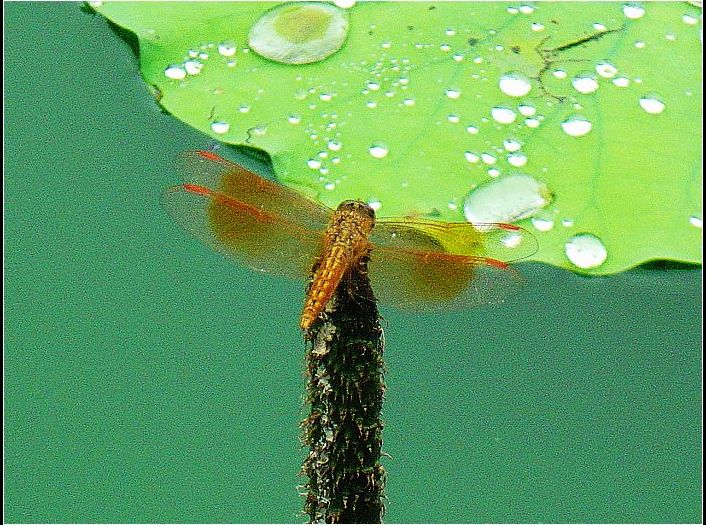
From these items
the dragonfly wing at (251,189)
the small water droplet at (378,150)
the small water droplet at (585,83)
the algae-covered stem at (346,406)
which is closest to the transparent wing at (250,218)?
the dragonfly wing at (251,189)

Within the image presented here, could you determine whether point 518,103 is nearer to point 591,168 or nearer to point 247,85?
point 591,168

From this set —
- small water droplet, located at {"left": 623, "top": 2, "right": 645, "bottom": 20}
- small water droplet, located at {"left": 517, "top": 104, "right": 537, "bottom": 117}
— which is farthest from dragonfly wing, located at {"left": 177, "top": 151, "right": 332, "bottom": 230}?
small water droplet, located at {"left": 623, "top": 2, "right": 645, "bottom": 20}

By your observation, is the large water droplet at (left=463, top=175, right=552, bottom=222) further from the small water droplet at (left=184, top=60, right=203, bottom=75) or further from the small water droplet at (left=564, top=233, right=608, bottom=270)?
the small water droplet at (left=184, top=60, right=203, bottom=75)

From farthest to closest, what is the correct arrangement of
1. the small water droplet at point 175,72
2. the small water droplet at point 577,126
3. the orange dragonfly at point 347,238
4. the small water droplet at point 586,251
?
the small water droplet at point 175,72 → the small water droplet at point 577,126 → the small water droplet at point 586,251 → the orange dragonfly at point 347,238

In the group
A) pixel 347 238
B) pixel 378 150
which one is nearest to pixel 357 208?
pixel 347 238

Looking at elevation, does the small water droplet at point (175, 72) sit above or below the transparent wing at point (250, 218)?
above

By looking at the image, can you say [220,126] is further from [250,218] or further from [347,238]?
[347,238]

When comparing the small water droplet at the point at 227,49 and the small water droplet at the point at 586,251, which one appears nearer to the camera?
the small water droplet at the point at 586,251

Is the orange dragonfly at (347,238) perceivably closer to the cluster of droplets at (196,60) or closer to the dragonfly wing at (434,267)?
the dragonfly wing at (434,267)
